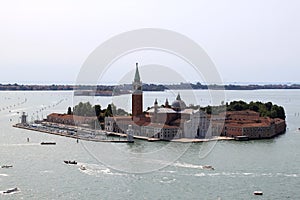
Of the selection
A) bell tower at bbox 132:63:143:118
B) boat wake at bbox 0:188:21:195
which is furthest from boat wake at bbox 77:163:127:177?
bell tower at bbox 132:63:143:118

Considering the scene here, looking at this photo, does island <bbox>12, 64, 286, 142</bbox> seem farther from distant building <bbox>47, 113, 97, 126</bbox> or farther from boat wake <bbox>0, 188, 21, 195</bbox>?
boat wake <bbox>0, 188, 21, 195</bbox>

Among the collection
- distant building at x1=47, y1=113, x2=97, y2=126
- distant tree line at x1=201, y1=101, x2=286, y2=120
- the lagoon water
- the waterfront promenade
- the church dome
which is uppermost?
the church dome

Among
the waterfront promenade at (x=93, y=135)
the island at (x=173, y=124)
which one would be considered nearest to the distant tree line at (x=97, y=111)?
the island at (x=173, y=124)

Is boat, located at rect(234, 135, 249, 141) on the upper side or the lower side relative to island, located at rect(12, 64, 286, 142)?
lower

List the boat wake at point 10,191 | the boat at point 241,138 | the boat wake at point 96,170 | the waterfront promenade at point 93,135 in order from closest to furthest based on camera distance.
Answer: the boat wake at point 10,191, the boat wake at point 96,170, the waterfront promenade at point 93,135, the boat at point 241,138

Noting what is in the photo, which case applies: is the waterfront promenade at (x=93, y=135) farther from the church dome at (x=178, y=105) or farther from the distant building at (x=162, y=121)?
the church dome at (x=178, y=105)

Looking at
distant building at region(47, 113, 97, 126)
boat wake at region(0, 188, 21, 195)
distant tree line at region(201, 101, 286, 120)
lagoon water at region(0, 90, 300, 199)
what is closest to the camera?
boat wake at region(0, 188, 21, 195)

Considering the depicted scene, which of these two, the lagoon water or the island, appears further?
the island

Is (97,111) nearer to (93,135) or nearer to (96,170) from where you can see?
(93,135)

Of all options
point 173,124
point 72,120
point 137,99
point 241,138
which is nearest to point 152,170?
point 241,138
